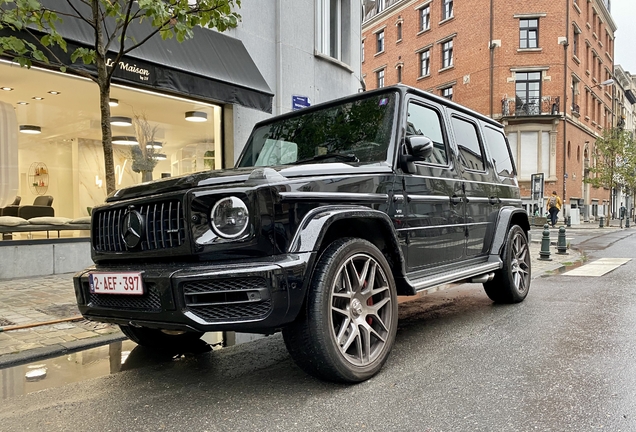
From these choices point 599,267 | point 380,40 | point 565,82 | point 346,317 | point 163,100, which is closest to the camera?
point 346,317

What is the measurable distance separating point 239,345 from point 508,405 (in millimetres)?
2280

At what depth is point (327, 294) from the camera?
285 centimetres

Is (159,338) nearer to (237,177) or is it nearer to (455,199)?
(237,177)

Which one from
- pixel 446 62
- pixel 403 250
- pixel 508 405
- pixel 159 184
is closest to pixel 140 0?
pixel 159 184

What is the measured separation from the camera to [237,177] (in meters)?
2.82

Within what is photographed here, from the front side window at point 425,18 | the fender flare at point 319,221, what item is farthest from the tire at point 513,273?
the front side window at point 425,18

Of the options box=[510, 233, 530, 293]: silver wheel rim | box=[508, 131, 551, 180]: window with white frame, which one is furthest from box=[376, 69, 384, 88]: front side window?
box=[510, 233, 530, 293]: silver wheel rim

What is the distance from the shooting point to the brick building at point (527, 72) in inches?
1248

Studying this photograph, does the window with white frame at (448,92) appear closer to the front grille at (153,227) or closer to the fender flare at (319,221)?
the fender flare at (319,221)

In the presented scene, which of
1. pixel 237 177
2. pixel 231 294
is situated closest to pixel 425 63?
pixel 237 177

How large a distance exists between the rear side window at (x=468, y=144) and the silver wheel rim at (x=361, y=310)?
6.46ft

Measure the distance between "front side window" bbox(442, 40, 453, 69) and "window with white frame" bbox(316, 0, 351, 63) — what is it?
23576mm

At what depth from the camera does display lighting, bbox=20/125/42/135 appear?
28.6 feet

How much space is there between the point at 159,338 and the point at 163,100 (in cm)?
667
